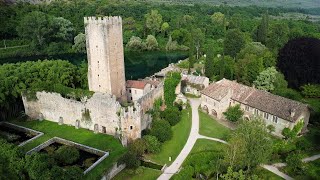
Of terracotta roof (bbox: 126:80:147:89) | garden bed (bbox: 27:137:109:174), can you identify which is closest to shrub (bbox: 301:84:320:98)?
terracotta roof (bbox: 126:80:147:89)

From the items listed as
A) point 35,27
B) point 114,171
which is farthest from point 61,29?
point 114,171

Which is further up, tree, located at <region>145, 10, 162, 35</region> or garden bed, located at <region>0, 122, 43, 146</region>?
tree, located at <region>145, 10, 162, 35</region>

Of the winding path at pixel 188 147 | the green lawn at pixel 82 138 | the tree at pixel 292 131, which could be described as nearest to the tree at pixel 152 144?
the winding path at pixel 188 147

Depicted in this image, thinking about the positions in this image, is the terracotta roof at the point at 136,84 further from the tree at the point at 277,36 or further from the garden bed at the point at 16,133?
the tree at the point at 277,36

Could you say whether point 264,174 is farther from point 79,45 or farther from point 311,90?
point 79,45

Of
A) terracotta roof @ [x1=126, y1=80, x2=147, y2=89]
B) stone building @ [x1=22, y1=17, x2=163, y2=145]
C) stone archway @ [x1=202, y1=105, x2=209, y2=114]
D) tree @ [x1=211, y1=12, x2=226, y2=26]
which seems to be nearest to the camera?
stone building @ [x1=22, y1=17, x2=163, y2=145]

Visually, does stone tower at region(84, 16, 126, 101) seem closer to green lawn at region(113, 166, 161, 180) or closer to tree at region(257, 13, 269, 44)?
green lawn at region(113, 166, 161, 180)

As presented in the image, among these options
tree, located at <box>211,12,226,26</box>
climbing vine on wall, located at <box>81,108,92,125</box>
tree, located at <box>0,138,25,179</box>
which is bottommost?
climbing vine on wall, located at <box>81,108,92,125</box>
